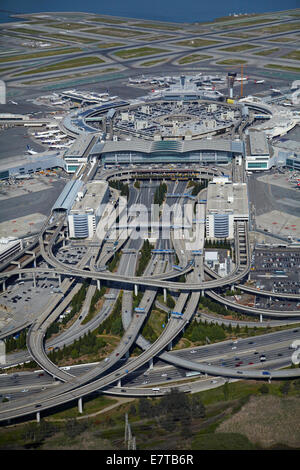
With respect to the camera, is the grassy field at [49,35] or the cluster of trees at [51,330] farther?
the grassy field at [49,35]

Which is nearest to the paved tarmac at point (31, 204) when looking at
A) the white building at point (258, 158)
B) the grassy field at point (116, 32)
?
the white building at point (258, 158)

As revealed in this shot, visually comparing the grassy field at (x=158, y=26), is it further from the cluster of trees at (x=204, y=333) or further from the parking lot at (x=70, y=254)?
the cluster of trees at (x=204, y=333)

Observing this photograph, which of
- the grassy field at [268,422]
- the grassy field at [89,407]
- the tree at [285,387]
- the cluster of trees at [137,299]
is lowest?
the grassy field at [89,407]

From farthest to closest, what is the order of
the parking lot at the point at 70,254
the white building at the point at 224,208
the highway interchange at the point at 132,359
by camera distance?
the white building at the point at 224,208
the parking lot at the point at 70,254
the highway interchange at the point at 132,359

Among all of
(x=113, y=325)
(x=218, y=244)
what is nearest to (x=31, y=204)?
(x=218, y=244)

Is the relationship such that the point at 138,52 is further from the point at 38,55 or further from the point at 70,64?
the point at 38,55

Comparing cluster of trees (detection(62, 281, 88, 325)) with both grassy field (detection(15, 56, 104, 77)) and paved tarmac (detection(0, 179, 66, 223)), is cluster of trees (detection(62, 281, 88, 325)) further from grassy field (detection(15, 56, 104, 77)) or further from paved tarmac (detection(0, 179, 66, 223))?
grassy field (detection(15, 56, 104, 77))
